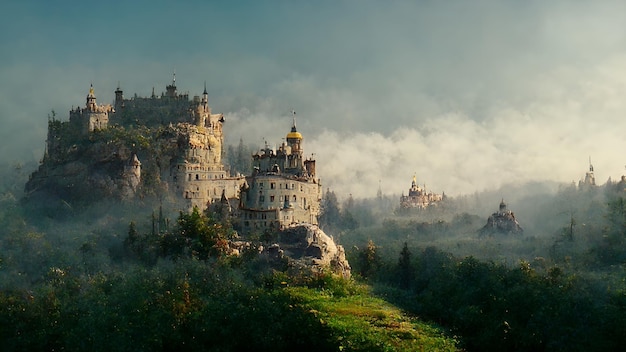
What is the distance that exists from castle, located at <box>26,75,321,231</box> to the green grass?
84.2 feet

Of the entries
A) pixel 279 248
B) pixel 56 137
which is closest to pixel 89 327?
pixel 279 248

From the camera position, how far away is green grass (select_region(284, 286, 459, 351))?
83.4 m

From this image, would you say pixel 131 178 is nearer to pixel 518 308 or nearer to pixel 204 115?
pixel 204 115

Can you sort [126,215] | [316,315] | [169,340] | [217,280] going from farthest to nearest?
[126,215]
[217,280]
[316,315]
[169,340]

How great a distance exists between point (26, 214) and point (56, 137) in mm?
15653

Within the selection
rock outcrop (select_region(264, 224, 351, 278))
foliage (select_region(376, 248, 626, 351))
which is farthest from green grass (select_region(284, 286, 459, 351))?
rock outcrop (select_region(264, 224, 351, 278))

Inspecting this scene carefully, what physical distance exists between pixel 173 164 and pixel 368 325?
52812 mm

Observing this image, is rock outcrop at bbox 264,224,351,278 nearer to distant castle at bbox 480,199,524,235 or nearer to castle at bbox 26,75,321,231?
castle at bbox 26,75,321,231

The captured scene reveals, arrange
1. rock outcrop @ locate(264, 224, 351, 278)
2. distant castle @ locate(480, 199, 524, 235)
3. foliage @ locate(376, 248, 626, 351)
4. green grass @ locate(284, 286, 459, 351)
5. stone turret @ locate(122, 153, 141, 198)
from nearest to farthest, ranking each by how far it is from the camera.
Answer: foliage @ locate(376, 248, 626, 351) → green grass @ locate(284, 286, 459, 351) → rock outcrop @ locate(264, 224, 351, 278) → stone turret @ locate(122, 153, 141, 198) → distant castle @ locate(480, 199, 524, 235)

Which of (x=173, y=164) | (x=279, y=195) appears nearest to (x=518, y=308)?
(x=279, y=195)

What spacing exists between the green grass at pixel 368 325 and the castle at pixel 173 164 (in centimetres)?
2566

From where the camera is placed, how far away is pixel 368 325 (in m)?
88.7

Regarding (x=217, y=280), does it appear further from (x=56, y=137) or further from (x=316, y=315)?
(x=56, y=137)

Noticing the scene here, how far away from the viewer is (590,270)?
354 feet
